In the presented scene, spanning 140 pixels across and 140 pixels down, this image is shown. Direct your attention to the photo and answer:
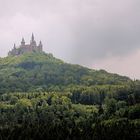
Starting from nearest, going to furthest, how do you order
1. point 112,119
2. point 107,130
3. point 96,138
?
point 96,138 < point 107,130 < point 112,119

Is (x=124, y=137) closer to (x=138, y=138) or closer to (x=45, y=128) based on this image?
(x=138, y=138)

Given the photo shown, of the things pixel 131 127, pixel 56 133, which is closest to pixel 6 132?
pixel 56 133

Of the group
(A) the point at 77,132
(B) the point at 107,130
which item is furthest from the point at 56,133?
(B) the point at 107,130

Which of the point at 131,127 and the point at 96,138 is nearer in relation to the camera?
the point at 96,138

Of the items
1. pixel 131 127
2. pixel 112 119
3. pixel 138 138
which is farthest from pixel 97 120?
pixel 138 138

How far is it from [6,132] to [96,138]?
31.2 m

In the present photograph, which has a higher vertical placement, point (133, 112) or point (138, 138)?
point (133, 112)

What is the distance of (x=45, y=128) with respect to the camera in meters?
156

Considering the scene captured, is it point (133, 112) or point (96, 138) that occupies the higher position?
point (133, 112)

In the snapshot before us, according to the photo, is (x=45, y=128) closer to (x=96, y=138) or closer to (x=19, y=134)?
(x=19, y=134)

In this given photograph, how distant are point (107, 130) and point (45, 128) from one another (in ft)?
72.2

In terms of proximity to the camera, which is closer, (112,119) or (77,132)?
(77,132)

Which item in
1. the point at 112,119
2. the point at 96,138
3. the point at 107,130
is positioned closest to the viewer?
the point at 96,138

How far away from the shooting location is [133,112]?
19462 cm
